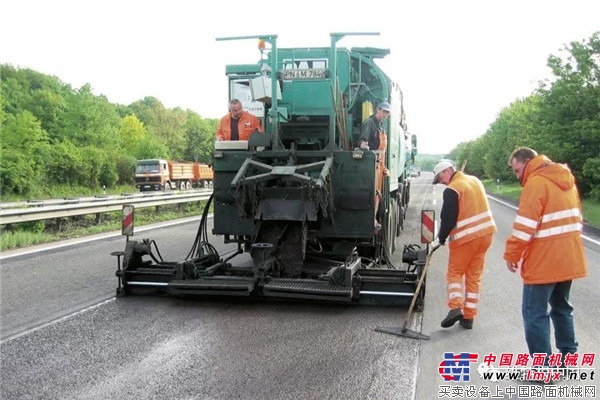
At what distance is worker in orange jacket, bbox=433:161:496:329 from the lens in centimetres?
538

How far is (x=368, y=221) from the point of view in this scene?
7.02 m

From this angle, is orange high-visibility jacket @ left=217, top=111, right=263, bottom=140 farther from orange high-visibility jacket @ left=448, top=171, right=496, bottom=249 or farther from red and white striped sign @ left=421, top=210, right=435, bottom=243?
orange high-visibility jacket @ left=448, top=171, right=496, bottom=249

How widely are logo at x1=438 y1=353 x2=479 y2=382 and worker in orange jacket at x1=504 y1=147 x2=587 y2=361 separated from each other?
1.67ft

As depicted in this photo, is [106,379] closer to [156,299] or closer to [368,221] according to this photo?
[156,299]

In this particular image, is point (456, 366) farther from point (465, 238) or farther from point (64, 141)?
point (64, 141)

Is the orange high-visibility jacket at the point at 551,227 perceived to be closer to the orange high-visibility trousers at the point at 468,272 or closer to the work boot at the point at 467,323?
the orange high-visibility trousers at the point at 468,272

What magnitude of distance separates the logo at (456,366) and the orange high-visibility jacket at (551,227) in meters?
0.85

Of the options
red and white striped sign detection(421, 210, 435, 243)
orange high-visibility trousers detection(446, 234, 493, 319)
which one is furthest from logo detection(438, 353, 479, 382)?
red and white striped sign detection(421, 210, 435, 243)

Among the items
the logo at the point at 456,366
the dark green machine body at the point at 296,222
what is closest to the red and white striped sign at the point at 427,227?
the dark green machine body at the point at 296,222

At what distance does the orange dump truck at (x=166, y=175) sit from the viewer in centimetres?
3822

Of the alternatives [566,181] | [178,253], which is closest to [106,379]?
[566,181]

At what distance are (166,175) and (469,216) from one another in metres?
36.1

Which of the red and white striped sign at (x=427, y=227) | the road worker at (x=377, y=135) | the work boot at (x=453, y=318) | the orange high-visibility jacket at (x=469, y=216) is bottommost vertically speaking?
the work boot at (x=453, y=318)

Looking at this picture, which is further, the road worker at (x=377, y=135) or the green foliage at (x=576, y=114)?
the green foliage at (x=576, y=114)
